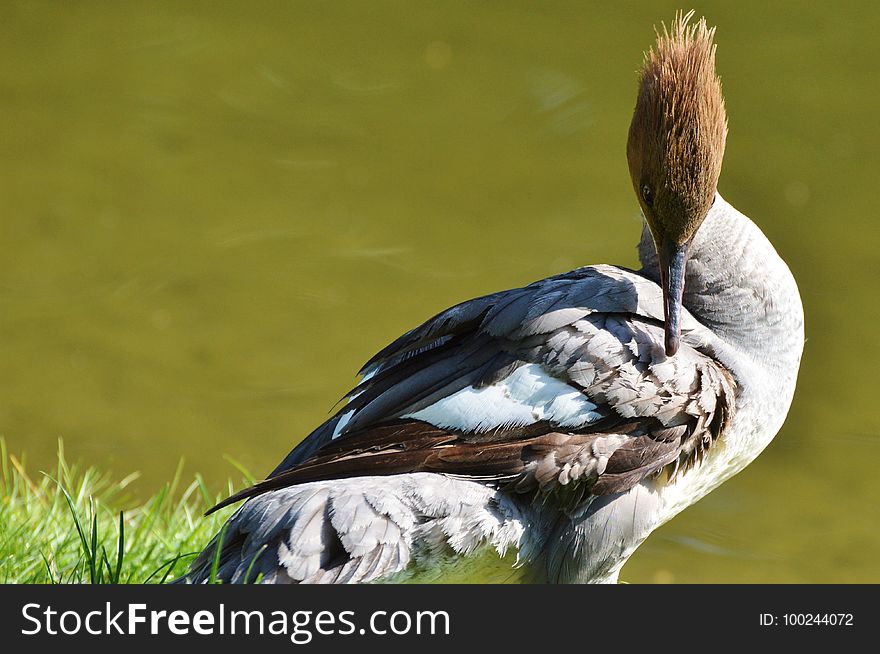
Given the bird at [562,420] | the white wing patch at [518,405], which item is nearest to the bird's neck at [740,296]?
the bird at [562,420]

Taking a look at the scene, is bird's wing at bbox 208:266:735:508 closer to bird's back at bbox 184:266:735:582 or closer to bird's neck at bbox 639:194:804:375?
bird's back at bbox 184:266:735:582

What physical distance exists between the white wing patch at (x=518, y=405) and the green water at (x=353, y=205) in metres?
2.99

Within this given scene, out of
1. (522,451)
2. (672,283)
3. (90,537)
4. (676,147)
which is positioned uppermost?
(676,147)

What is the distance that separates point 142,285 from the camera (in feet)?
23.3

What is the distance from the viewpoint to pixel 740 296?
138 inches

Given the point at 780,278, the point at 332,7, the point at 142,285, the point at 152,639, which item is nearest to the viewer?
the point at 152,639

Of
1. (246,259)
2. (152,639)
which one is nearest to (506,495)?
(152,639)

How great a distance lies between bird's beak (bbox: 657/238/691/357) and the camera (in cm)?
320

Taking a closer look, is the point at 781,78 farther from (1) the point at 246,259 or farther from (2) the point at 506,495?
(2) the point at 506,495

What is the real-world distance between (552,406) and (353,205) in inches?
174

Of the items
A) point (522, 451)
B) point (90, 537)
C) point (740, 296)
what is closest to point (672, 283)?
point (740, 296)

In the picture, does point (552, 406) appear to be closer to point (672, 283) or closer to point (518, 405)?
point (518, 405)

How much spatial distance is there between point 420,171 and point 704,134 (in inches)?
173

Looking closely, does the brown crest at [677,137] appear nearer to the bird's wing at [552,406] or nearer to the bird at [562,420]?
the bird at [562,420]
